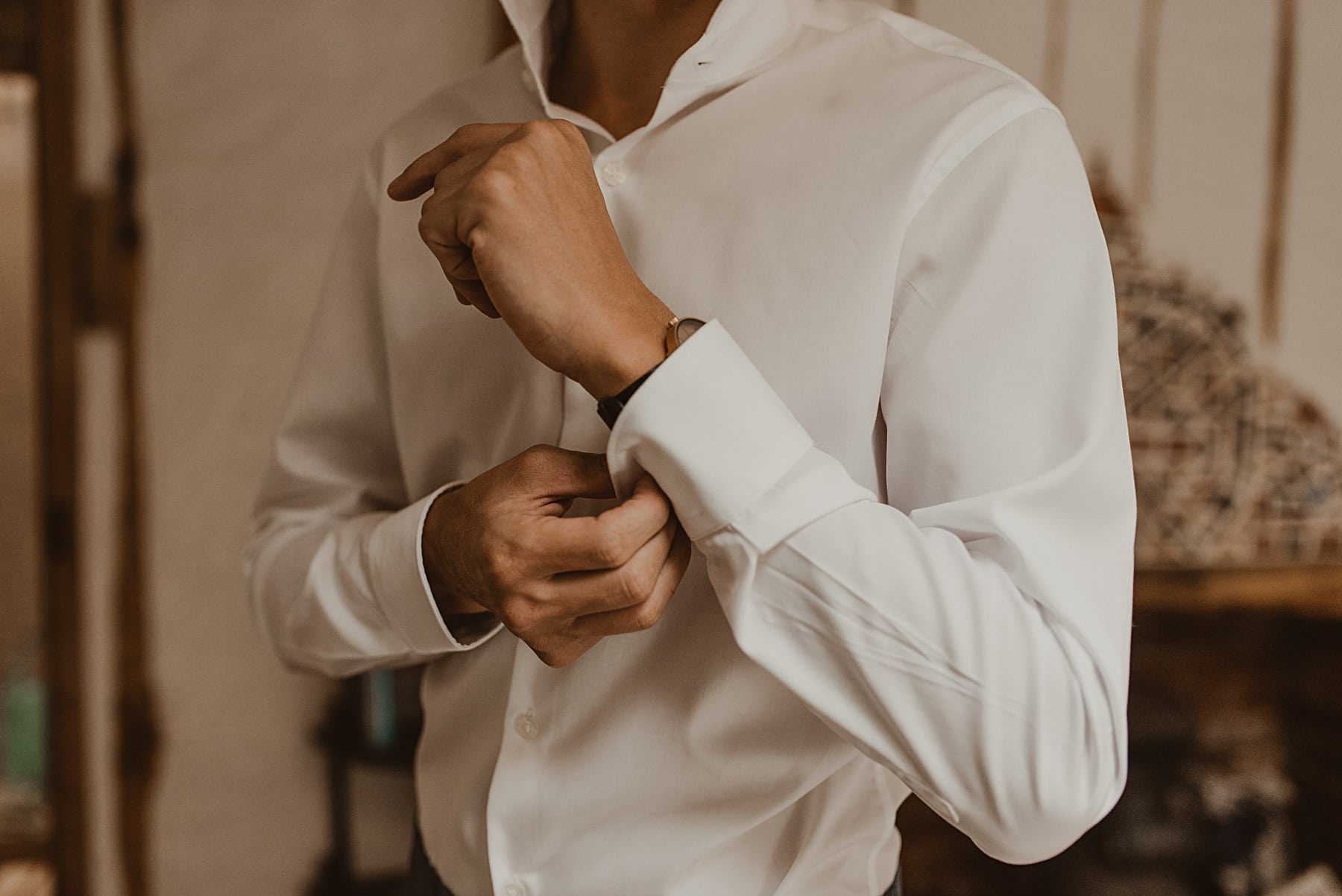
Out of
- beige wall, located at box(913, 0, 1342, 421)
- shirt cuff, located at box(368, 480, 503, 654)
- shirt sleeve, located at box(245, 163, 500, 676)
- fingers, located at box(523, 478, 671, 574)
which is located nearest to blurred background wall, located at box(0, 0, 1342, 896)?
beige wall, located at box(913, 0, 1342, 421)

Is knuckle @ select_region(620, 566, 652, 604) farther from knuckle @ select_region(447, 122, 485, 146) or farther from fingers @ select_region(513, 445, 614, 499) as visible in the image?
knuckle @ select_region(447, 122, 485, 146)

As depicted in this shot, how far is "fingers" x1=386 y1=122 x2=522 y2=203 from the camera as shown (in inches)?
22.3

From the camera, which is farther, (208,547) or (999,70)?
(208,547)

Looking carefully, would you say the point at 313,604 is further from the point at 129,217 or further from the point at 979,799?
the point at 129,217

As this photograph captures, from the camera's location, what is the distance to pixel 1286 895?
5.44ft

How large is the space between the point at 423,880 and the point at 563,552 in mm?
451

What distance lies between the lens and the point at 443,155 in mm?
577

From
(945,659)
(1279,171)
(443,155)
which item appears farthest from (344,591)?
(1279,171)

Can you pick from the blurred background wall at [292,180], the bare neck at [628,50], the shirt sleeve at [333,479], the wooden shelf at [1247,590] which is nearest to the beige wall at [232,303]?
the blurred background wall at [292,180]

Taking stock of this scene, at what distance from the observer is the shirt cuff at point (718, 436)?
1.63 ft

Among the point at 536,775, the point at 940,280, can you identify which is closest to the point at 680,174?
the point at 940,280

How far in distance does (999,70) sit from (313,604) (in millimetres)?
663

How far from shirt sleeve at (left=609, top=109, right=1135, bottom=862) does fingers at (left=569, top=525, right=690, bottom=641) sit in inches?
1.2

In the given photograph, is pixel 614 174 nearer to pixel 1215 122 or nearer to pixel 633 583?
pixel 633 583
